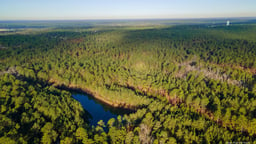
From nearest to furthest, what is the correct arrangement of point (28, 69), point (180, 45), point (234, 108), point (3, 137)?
point (3, 137), point (234, 108), point (28, 69), point (180, 45)

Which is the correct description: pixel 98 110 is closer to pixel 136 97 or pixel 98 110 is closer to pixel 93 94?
pixel 93 94

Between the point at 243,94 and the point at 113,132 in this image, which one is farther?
the point at 243,94

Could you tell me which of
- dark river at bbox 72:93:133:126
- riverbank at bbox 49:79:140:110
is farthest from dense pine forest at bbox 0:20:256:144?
dark river at bbox 72:93:133:126

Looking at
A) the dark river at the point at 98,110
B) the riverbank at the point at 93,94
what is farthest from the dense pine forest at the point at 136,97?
the dark river at the point at 98,110

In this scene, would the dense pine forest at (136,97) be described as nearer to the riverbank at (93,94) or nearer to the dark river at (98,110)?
the riverbank at (93,94)

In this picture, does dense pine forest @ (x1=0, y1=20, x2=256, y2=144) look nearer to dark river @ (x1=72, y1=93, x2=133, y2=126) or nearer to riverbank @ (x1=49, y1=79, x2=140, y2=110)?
riverbank @ (x1=49, y1=79, x2=140, y2=110)

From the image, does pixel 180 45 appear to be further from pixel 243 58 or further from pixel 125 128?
pixel 125 128

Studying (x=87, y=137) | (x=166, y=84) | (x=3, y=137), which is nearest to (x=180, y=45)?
(x=166, y=84)
